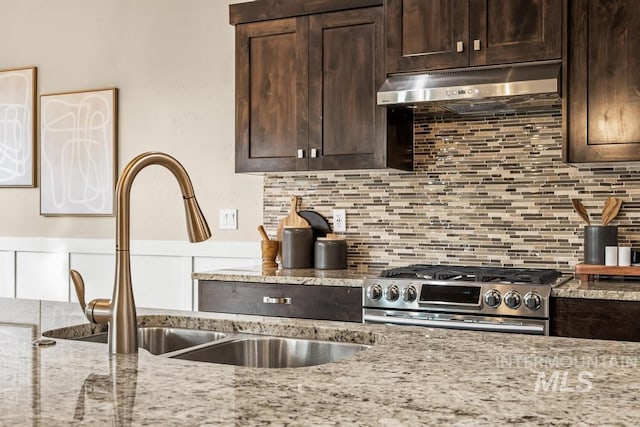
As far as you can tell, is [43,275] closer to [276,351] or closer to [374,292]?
[374,292]

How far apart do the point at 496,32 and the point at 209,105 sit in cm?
189

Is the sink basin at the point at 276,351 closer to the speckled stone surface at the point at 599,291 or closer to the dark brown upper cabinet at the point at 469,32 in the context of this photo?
the speckled stone surface at the point at 599,291

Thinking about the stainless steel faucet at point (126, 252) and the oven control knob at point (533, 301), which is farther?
the oven control knob at point (533, 301)

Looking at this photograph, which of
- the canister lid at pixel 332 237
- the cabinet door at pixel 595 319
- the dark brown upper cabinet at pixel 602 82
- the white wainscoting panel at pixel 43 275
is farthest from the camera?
the white wainscoting panel at pixel 43 275

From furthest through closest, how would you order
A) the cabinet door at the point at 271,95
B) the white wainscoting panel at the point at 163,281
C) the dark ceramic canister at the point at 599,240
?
1. the white wainscoting panel at the point at 163,281
2. the cabinet door at the point at 271,95
3. the dark ceramic canister at the point at 599,240

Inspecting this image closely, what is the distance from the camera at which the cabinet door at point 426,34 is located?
10.8 feet

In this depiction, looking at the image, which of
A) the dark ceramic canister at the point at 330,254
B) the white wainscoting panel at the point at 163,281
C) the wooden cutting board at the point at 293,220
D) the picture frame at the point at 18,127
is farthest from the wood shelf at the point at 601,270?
the picture frame at the point at 18,127

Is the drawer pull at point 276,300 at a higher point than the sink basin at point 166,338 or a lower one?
lower

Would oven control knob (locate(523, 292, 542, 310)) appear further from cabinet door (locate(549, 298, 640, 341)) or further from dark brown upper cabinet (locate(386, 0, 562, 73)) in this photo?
dark brown upper cabinet (locate(386, 0, 562, 73))

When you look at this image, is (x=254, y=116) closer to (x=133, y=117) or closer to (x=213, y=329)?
(x=133, y=117)

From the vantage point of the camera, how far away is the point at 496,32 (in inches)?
127

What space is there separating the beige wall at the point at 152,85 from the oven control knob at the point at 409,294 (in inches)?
52.7

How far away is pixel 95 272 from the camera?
4742 mm
